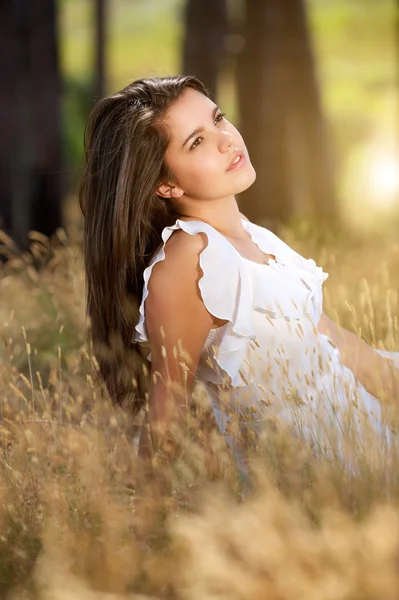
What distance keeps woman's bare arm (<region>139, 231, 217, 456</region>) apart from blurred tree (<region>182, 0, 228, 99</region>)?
725cm

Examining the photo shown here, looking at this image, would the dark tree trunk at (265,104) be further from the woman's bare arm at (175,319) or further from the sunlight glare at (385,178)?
the woman's bare arm at (175,319)

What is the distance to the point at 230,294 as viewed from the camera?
2.90 metres

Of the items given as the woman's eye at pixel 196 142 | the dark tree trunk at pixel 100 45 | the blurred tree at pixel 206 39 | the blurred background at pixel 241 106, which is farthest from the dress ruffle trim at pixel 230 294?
the dark tree trunk at pixel 100 45

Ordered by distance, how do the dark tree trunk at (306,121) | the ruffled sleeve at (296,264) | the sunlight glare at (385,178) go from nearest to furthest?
the ruffled sleeve at (296,264) → the dark tree trunk at (306,121) → the sunlight glare at (385,178)

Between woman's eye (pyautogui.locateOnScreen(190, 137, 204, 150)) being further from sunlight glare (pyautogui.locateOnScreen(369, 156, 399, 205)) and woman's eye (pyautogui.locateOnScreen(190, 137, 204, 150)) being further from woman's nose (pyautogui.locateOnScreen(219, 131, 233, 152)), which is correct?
sunlight glare (pyautogui.locateOnScreen(369, 156, 399, 205))

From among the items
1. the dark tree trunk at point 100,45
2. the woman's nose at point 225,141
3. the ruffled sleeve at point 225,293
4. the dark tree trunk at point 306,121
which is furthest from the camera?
the dark tree trunk at point 100,45

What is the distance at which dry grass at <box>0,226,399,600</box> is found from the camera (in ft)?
6.24

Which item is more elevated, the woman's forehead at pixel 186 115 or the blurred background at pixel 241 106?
the woman's forehead at pixel 186 115

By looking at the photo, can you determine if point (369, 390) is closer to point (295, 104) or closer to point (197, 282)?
point (197, 282)

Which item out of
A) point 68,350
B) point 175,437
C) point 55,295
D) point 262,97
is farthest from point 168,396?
point 262,97

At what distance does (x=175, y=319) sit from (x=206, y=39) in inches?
304

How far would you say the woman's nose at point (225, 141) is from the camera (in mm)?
2961

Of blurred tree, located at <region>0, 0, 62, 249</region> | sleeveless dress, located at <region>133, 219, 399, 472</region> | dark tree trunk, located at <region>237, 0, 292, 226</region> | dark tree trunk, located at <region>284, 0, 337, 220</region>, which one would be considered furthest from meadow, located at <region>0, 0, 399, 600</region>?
dark tree trunk, located at <region>284, 0, 337, 220</region>

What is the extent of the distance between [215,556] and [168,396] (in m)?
0.93
